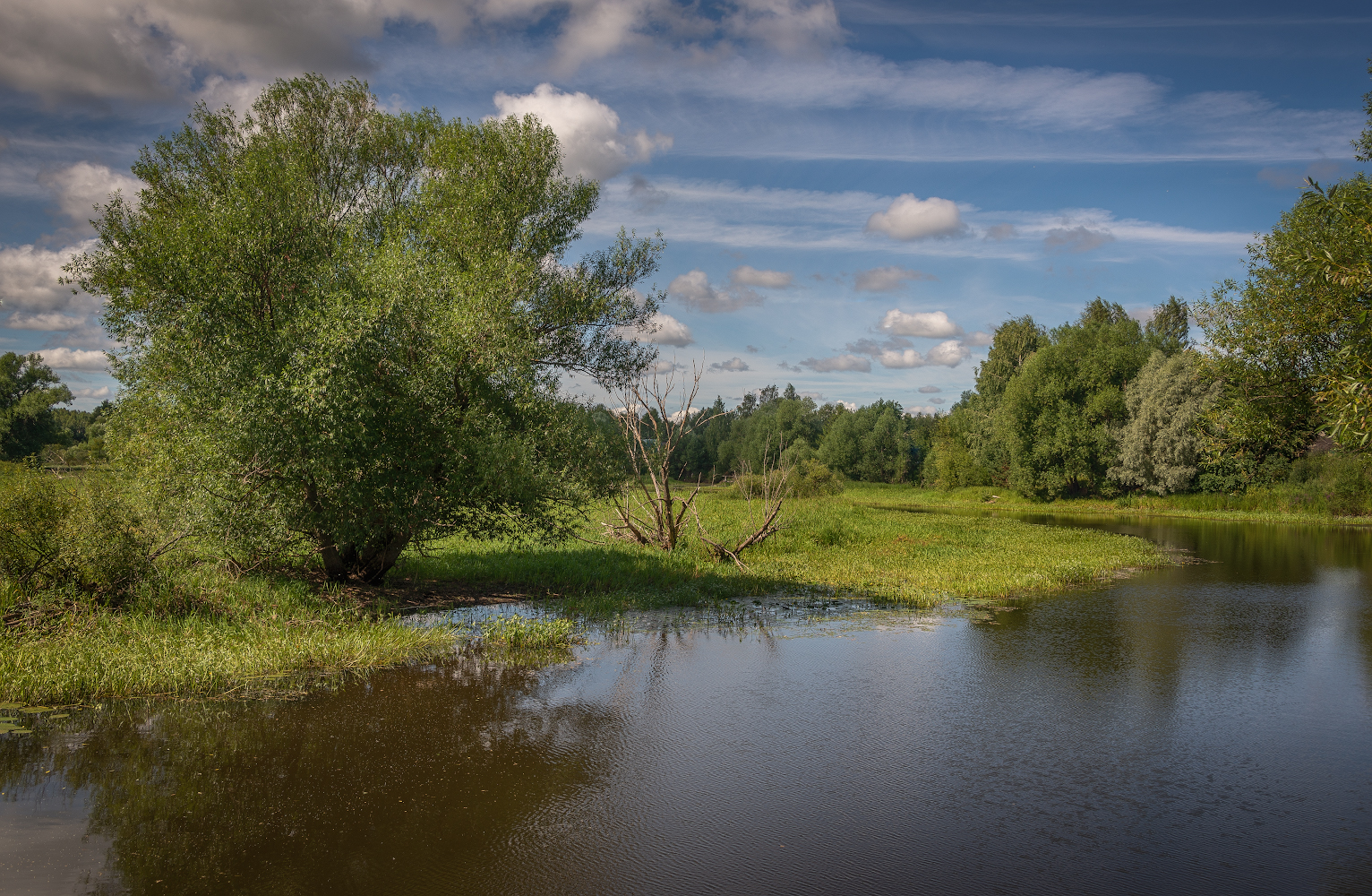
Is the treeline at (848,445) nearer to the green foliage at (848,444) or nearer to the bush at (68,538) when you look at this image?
the green foliage at (848,444)

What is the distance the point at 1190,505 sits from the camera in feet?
159

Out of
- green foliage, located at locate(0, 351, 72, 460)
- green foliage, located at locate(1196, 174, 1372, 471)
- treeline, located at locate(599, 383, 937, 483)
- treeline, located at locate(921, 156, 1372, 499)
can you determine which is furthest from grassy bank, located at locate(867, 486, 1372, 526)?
green foliage, located at locate(0, 351, 72, 460)

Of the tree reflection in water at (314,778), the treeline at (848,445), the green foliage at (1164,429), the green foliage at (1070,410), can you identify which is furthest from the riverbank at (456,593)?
the treeline at (848,445)

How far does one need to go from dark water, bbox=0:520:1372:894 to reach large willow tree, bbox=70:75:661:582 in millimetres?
3809

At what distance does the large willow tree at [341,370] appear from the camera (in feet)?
40.4

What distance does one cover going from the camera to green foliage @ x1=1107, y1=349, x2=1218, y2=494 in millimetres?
48312

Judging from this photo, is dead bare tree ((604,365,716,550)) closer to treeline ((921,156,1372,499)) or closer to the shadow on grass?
the shadow on grass

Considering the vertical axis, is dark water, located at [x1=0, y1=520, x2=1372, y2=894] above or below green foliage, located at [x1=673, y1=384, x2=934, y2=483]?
Result: below

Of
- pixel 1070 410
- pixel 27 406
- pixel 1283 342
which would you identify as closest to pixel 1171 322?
pixel 1070 410

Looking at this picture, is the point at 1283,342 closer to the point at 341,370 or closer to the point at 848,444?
the point at 341,370

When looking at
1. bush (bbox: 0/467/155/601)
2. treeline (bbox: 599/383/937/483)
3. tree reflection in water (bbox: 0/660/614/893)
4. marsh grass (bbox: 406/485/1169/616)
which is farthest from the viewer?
treeline (bbox: 599/383/937/483)

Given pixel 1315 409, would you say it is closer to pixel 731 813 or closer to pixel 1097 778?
pixel 1097 778

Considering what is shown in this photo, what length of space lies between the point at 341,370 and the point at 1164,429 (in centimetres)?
5107

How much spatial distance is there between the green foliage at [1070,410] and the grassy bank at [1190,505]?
6.38 ft
